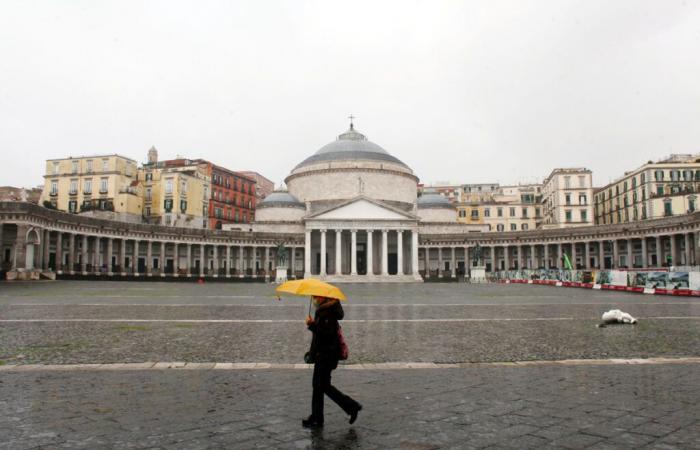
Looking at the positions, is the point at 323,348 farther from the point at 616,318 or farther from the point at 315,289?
the point at 616,318

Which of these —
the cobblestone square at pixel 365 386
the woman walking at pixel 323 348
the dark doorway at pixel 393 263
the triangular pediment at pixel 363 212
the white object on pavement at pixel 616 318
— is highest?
the triangular pediment at pixel 363 212

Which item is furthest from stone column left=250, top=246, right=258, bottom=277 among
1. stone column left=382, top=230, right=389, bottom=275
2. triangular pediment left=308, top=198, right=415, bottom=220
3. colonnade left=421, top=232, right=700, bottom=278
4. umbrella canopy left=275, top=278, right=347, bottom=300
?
umbrella canopy left=275, top=278, right=347, bottom=300

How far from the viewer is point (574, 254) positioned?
71688mm

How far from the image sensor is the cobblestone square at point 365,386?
215 inches

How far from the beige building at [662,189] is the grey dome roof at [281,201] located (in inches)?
1884

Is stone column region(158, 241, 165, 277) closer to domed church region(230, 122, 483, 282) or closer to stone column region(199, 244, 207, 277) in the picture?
stone column region(199, 244, 207, 277)

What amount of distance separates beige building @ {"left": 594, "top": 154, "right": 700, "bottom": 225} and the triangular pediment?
32.7 meters

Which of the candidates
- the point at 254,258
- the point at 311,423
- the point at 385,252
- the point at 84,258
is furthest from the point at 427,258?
the point at 311,423

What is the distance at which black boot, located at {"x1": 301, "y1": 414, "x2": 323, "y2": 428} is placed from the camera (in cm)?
580

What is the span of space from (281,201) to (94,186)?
1011 inches

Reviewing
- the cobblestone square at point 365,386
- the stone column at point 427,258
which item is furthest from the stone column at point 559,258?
the cobblestone square at point 365,386

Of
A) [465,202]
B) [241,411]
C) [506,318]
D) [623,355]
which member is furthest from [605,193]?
[241,411]

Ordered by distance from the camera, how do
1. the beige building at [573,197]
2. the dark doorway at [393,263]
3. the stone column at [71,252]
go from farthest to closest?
1. the beige building at [573,197]
2. the dark doorway at [393,263]
3. the stone column at [71,252]

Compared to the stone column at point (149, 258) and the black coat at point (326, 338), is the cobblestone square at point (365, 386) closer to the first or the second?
the black coat at point (326, 338)
